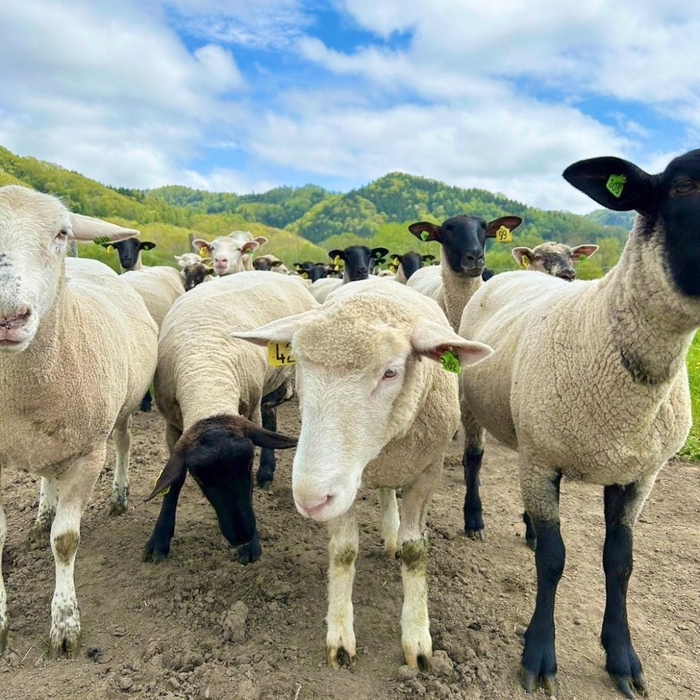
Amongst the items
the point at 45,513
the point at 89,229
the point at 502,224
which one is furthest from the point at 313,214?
the point at 89,229

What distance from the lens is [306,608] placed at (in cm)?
292

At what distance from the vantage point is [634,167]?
6.66ft

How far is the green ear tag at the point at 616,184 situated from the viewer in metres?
2.07

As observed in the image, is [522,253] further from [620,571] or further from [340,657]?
[340,657]

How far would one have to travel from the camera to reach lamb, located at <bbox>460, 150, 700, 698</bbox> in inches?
79.9

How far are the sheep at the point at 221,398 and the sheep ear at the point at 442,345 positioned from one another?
3.26 ft

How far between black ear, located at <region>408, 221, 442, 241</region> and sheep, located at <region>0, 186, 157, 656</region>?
4019 mm

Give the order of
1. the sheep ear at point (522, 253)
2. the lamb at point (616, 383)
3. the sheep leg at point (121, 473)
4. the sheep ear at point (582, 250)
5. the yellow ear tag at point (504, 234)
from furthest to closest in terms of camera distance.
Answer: the sheep ear at point (522, 253) < the sheep ear at point (582, 250) < the yellow ear tag at point (504, 234) < the sheep leg at point (121, 473) < the lamb at point (616, 383)

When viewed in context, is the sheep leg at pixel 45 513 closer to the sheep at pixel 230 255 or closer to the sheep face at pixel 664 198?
the sheep face at pixel 664 198

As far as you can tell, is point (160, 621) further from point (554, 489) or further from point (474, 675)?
point (554, 489)

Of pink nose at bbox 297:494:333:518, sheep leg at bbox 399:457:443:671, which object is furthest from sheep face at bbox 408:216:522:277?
pink nose at bbox 297:494:333:518

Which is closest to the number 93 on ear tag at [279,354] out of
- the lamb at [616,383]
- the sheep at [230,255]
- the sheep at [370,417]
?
the sheep at [370,417]

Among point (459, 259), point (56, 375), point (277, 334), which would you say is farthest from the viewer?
point (459, 259)

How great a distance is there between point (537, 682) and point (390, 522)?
1.24 meters
